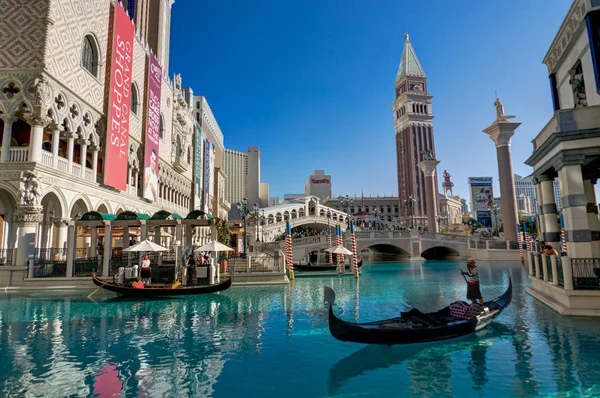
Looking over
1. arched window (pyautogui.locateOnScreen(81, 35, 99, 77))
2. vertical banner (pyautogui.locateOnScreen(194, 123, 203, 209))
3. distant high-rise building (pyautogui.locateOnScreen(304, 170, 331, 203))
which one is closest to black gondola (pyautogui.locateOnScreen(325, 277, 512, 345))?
arched window (pyautogui.locateOnScreen(81, 35, 99, 77))

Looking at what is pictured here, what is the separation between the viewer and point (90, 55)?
21016 millimetres

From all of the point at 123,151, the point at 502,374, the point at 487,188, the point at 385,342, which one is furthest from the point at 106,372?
the point at 487,188

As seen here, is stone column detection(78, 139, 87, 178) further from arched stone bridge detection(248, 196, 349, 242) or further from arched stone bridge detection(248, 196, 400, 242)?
arched stone bridge detection(248, 196, 349, 242)

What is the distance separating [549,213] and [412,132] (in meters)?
67.2

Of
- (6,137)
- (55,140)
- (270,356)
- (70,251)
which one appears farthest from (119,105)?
(270,356)

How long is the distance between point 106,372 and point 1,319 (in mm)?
6965

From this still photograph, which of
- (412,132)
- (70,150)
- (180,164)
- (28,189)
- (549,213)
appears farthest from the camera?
(412,132)

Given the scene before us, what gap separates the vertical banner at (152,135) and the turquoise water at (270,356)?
51.6 feet

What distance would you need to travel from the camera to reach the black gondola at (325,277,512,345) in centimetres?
673

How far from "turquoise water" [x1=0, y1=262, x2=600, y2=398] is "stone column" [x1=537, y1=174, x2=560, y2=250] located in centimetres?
258

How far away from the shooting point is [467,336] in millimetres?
8148

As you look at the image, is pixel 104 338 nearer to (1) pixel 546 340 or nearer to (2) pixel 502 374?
(2) pixel 502 374

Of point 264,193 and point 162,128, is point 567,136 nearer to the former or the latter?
point 162,128

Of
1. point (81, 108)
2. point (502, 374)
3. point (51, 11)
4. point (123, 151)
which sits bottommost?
point (502, 374)
